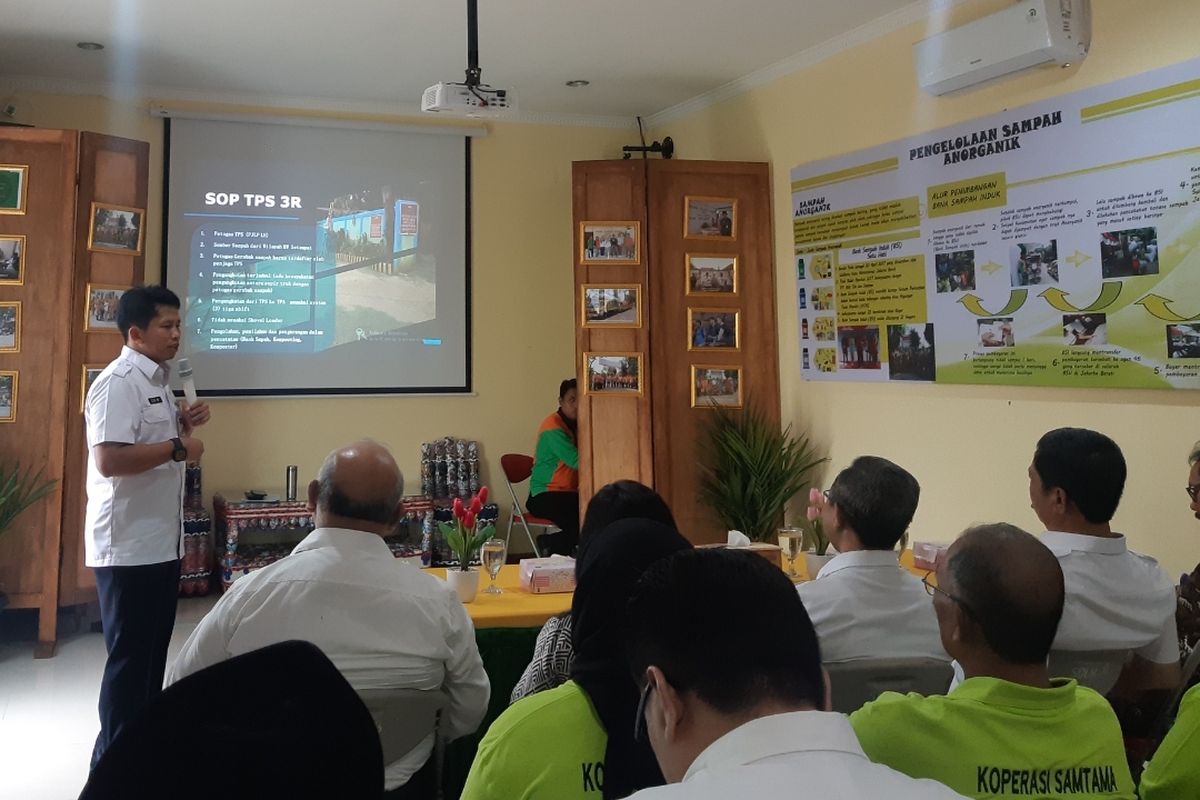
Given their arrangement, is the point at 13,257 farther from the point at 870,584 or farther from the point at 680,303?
the point at 870,584

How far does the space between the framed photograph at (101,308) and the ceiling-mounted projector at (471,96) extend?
2.52 metres

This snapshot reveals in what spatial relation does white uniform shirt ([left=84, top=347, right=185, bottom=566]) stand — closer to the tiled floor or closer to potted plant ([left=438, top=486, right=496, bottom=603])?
the tiled floor

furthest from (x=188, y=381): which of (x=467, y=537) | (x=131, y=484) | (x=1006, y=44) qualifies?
(x=1006, y=44)

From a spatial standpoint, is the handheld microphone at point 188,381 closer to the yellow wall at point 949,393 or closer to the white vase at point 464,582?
the white vase at point 464,582

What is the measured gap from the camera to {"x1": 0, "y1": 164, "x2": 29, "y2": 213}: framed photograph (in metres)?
5.14

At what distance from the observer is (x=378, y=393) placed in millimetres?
6535

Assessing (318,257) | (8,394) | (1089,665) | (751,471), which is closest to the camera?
(1089,665)

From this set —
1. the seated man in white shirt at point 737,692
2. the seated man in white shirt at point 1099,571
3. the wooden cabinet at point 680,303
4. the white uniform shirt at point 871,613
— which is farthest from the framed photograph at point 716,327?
the seated man in white shirt at point 737,692

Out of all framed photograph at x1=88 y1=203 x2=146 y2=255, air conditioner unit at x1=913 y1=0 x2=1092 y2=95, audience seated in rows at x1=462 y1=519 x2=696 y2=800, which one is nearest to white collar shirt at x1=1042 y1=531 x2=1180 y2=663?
audience seated in rows at x1=462 y1=519 x2=696 y2=800

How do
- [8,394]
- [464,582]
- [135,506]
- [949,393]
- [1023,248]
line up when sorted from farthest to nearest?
[8,394], [949,393], [1023,248], [135,506], [464,582]

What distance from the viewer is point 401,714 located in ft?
5.88

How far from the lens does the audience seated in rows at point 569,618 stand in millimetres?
1907

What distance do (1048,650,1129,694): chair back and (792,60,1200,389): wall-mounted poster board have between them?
194 cm

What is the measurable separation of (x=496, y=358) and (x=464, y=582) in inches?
165
